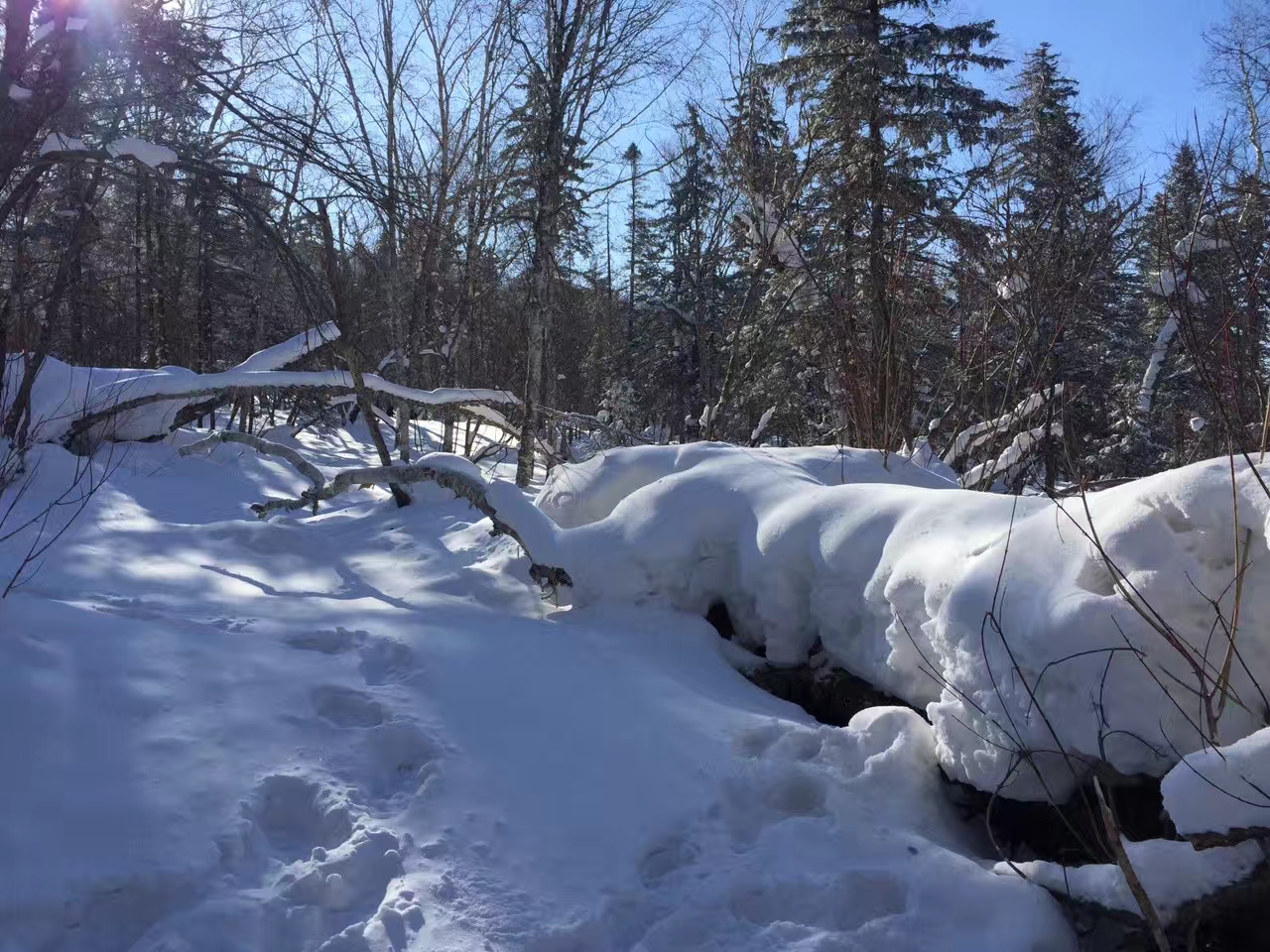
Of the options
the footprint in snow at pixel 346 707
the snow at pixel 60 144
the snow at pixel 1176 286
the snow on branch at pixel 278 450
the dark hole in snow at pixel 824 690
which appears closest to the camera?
the snow at pixel 1176 286

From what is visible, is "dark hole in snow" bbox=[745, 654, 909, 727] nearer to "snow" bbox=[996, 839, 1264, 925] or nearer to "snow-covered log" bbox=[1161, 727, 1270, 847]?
"snow" bbox=[996, 839, 1264, 925]

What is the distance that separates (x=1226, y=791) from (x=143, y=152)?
5936mm

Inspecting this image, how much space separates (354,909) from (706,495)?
279cm

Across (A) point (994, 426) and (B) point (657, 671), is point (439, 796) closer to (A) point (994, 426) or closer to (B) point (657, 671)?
(B) point (657, 671)

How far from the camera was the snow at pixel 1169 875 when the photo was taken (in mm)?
2018

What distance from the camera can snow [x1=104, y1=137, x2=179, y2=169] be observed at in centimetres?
461

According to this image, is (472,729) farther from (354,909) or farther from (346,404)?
(346,404)

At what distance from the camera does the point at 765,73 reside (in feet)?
43.3

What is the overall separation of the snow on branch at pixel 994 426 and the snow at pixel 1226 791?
139 inches

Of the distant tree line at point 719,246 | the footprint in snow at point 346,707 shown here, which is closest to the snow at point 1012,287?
the distant tree line at point 719,246

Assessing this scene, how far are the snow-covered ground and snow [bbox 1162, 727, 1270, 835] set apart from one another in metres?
0.18

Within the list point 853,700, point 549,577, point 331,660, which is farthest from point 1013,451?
point 331,660

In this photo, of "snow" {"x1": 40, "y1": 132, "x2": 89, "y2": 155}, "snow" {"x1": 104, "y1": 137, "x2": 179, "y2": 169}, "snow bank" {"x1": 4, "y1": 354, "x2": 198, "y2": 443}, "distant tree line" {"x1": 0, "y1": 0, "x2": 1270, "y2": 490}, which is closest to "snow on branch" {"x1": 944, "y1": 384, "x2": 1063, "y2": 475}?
"distant tree line" {"x1": 0, "y1": 0, "x2": 1270, "y2": 490}

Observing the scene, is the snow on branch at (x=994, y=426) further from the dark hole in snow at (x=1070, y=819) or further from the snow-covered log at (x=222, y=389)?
the snow-covered log at (x=222, y=389)
